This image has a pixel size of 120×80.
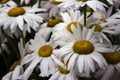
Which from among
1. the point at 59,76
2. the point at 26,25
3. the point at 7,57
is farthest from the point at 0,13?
the point at 59,76

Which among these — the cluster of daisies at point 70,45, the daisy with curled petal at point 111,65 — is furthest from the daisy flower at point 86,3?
the daisy with curled petal at point 111,65

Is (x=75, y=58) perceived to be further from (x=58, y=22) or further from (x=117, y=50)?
(x=58, y=22)

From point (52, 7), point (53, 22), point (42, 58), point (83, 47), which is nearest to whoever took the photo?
point (83, 47)

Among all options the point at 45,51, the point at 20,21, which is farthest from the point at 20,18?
the point at 45,51

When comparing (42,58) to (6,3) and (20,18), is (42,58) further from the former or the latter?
(6,3)

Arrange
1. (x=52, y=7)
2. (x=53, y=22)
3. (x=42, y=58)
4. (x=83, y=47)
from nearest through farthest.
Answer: (x=83, y=47)
(x=42, y=58)
(x=53, y=22)
(x=52, y=7)

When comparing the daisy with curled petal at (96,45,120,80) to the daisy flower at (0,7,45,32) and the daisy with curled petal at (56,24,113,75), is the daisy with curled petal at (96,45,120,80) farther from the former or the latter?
the daisy flower at (0,7,45,32)

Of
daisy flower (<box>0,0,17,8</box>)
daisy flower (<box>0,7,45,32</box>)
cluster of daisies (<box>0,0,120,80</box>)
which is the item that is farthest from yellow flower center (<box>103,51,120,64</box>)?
daisy flower (<box>0,0,17,8</box>)
